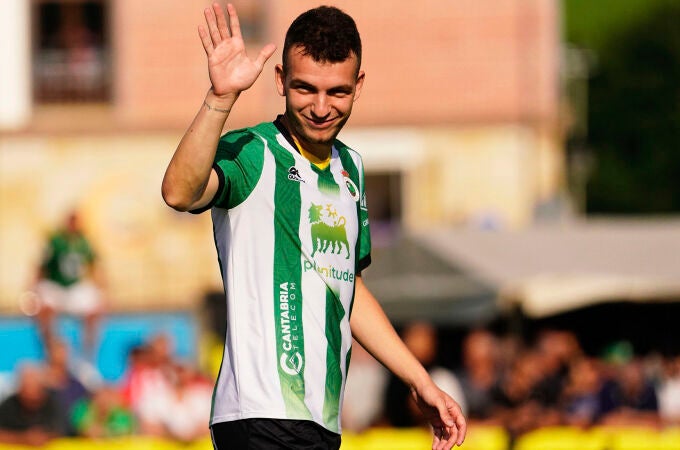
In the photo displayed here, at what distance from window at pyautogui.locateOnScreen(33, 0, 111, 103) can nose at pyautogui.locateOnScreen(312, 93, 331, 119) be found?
20307mm

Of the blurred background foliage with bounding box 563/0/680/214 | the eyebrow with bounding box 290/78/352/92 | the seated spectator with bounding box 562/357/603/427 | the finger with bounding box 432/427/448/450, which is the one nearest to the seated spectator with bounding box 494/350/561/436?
the seated spectator with bounding box 562/357/603/427

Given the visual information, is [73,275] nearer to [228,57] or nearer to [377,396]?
[377,396]

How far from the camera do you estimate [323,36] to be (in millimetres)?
3932

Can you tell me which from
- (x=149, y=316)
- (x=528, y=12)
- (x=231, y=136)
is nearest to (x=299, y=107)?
(x=231, y=136)

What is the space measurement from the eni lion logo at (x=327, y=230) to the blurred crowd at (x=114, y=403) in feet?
26.7

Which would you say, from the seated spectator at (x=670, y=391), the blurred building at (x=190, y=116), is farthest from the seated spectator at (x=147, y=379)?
the blurred building at (x=190, y=116)

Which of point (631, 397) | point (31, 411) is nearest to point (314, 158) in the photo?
point (31, 411)

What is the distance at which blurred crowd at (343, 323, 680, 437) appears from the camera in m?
12.3

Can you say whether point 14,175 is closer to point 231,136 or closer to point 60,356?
point 60,356

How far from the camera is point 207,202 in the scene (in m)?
3.78

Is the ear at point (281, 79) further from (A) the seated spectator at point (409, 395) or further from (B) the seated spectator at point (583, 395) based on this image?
(B) the seated spectator at point (583, 395)

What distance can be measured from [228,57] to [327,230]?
0.59m

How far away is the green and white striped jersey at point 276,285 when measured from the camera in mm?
3934

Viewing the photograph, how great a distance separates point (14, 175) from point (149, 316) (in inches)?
246
